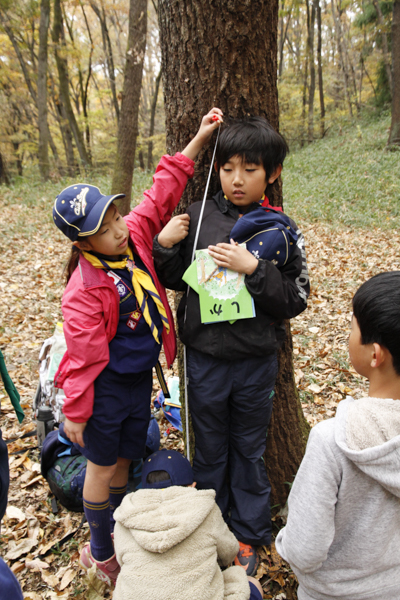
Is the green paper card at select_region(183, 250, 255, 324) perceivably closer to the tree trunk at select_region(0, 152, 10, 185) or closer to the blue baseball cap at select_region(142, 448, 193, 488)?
the blue baseball cap at select_region(142, 448, 193, 488)

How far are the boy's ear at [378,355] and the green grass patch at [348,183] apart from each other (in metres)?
7.35

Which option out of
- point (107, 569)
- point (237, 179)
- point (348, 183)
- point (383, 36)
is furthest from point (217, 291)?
point (383, 36)

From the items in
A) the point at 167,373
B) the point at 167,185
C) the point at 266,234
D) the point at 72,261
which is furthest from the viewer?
the point at 167,373

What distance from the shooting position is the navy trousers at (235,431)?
6.77ft

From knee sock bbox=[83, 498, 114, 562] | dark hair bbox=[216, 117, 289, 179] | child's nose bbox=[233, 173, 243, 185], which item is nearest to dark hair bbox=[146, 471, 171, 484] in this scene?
knee sock bbox=[83, 498, 114, 562]

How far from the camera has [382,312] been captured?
3.91 feet

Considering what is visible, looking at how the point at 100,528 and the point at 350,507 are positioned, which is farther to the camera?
the point at 100,528

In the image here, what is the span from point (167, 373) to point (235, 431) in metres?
2.19

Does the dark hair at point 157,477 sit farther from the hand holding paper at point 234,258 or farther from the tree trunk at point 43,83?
the tree trunk at point 43,83

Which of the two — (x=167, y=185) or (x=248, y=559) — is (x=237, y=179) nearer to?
(x=167, y=185)

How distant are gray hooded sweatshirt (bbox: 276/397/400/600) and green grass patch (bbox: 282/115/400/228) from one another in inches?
293

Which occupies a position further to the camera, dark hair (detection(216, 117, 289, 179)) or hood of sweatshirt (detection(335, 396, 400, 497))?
dark hair (detection(216, 117, 289, 179))

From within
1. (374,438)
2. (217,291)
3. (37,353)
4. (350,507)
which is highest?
(217,291)

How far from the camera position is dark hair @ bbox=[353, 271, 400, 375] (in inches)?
46.4
